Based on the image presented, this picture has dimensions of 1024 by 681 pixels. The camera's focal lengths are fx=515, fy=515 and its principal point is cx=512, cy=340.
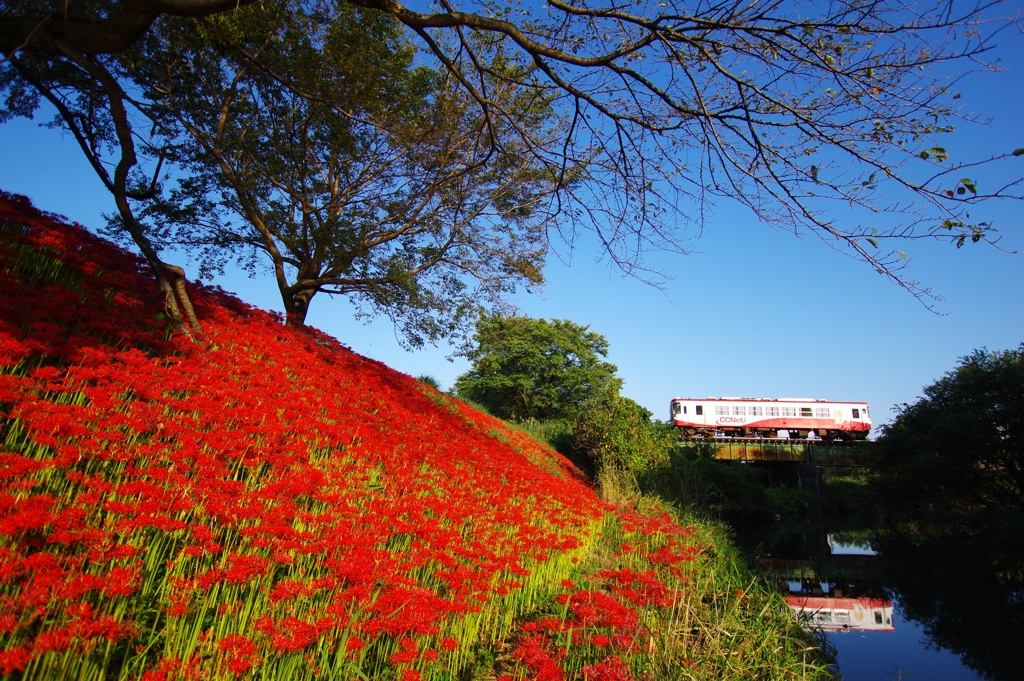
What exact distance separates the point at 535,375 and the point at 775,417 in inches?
722

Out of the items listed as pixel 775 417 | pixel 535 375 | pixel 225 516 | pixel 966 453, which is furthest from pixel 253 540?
pixel 775 417

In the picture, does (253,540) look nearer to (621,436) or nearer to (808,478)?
(621,436)

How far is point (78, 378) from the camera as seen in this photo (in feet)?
14.3

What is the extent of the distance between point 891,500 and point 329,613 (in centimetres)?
3024

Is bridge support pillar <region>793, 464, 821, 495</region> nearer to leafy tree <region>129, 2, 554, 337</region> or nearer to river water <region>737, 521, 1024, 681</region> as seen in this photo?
river water <region>737, 521, 1024, 681</region>

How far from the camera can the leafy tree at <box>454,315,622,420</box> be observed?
1273 inches

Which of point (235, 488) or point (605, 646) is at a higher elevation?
point (235, 488)

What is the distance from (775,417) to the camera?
123ft

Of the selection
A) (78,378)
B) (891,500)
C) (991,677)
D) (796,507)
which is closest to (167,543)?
(78,378)

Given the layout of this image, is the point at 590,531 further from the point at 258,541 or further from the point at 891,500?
the point at 891,500

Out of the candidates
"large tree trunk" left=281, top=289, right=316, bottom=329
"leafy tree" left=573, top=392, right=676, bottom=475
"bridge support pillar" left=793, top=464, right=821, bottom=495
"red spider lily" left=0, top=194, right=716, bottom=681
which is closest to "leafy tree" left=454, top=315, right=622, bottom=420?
"bridge support pillar" left=793, top=464, right=821, bottom=495

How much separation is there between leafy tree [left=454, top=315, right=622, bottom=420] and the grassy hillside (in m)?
24.7

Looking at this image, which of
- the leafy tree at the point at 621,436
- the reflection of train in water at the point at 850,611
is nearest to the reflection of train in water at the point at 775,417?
the leafy tree at the point at 621,436

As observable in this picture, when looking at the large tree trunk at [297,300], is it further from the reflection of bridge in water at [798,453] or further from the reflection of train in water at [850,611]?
the reflection of bridge in water at [798,453]
